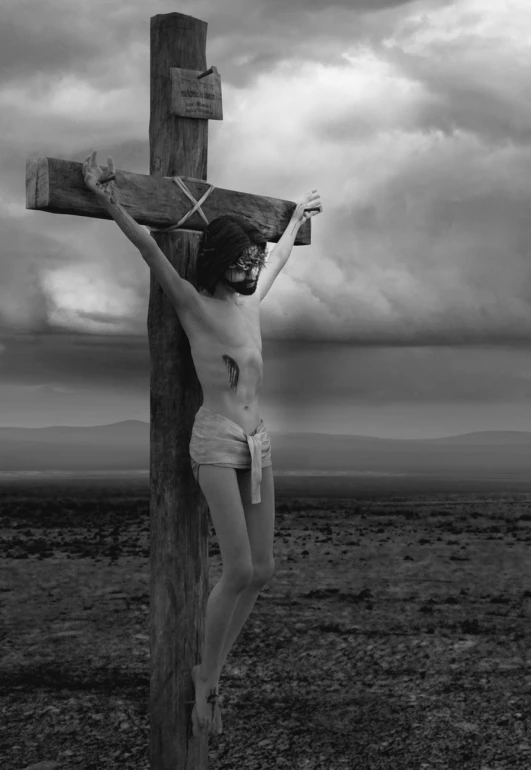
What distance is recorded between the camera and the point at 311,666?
980cm

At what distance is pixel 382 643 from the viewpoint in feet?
35.3

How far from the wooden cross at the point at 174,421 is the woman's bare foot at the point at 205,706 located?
202 millimetres

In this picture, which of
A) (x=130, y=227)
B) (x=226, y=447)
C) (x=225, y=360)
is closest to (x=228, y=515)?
(x=226, y=447)

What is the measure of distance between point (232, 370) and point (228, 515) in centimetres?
94

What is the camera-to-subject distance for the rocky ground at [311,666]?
7.61m

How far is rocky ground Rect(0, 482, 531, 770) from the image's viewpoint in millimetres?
7609

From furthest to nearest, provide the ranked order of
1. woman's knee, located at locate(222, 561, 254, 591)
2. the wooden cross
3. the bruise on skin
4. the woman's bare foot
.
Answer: the wooden cross
the woman's bare foot
the bruise on skin
woman's knee, located at locate(222, 561, 254, 591)

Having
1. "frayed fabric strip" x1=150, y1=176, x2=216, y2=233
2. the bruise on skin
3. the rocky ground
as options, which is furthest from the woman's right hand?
the rocky ground

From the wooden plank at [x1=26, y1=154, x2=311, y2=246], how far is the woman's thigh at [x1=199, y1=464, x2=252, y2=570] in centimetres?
176

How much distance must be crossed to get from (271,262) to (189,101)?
1.29 m

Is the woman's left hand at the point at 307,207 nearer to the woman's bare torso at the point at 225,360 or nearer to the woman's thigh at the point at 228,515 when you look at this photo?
the woman's bare torso at the point at 225,360

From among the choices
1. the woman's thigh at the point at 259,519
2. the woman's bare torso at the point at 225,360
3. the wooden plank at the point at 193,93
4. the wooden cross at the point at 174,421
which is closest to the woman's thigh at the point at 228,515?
the woman's thigh at the point at 259,519

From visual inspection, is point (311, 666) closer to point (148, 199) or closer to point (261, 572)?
point (261, 572)

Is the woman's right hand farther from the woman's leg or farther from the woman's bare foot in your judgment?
the woman's bare foot
